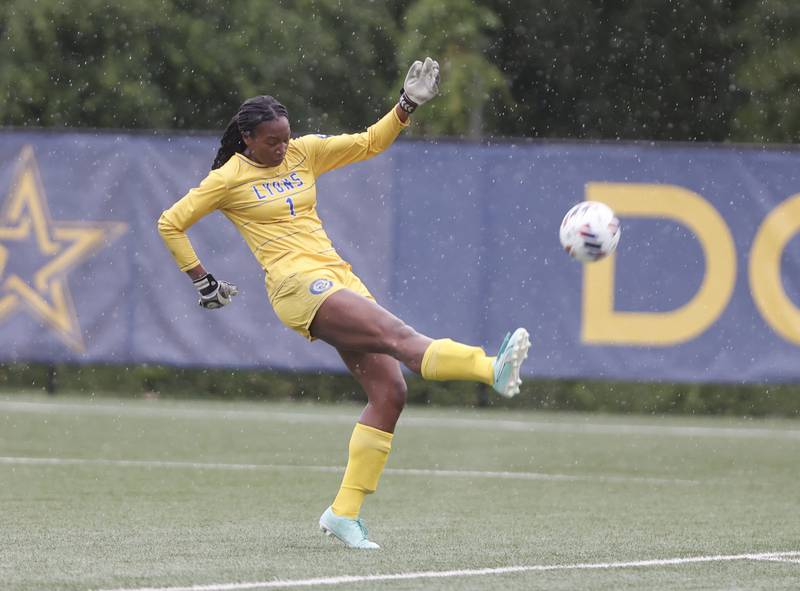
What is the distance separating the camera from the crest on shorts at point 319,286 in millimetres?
7452

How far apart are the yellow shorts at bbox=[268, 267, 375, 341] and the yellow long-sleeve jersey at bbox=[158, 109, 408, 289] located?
0.18ft

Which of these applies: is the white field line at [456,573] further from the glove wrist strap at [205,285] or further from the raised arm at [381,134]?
the raised arm at [381,134]

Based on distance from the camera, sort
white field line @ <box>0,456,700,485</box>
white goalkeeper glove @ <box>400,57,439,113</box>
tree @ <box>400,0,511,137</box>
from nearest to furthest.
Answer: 1. white goalkeeper glove @ <box>400,57,439,113</box>
2. white field line @ <box>0,456,700,485</box>
3. tree @ <box>400,0,511,137</box>

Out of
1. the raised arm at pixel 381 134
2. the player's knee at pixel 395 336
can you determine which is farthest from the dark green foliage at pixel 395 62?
the player's knee at pixel 395 336

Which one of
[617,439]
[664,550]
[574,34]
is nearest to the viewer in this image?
[664,550]

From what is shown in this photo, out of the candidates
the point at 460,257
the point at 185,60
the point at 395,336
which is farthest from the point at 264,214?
the point at 185,60

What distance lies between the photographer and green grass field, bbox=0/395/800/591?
262 inches

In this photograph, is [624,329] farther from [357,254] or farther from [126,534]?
[126,534]

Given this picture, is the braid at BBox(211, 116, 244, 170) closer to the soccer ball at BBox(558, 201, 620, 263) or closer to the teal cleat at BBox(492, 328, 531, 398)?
the soccer ball at BBox(558, 201, 620, 263)

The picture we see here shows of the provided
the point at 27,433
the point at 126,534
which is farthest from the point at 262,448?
the point at 126,534

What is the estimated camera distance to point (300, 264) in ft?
24.9

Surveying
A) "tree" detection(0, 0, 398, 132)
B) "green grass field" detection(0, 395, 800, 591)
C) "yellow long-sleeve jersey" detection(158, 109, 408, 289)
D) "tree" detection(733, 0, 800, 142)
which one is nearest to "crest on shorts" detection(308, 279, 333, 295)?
"yellow long-sleeve jersey" detection(158, 109, 408, 289)

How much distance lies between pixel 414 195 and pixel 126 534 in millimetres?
7473

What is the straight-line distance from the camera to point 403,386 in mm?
7715
